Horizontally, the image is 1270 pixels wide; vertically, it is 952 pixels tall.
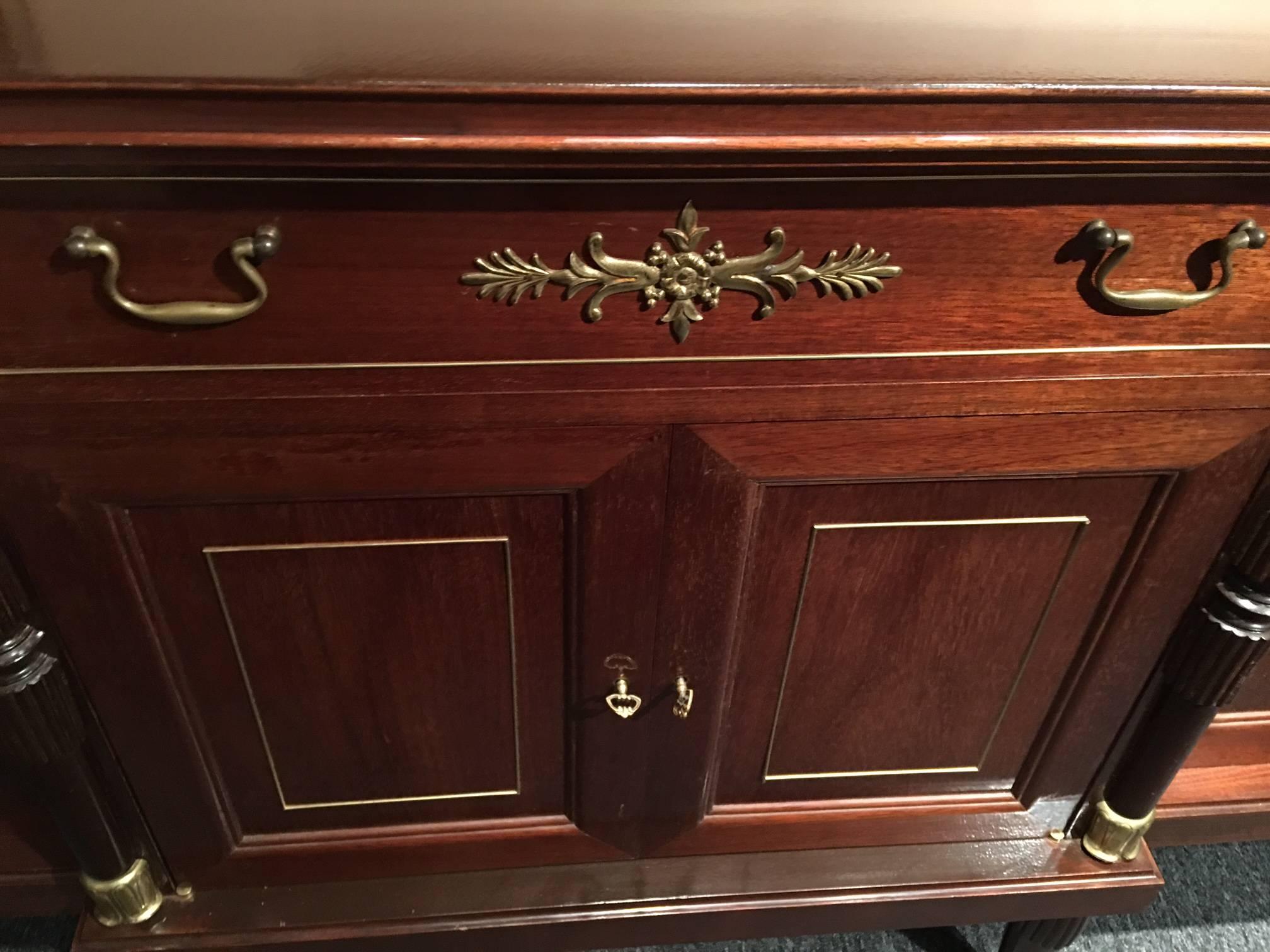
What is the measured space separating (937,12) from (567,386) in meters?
0.30

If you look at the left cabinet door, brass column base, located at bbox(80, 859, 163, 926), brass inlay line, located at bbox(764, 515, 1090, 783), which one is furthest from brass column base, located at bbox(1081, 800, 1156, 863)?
brass column base, located at bbox(80, 859, 163, 926)

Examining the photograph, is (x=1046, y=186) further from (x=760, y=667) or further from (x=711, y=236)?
(x=760, y=667)

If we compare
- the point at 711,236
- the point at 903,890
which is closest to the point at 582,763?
the point at 903,890

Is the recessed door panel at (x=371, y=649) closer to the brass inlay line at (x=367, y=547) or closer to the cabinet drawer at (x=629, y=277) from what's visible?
the brass inlay line at (x=367, y=547)

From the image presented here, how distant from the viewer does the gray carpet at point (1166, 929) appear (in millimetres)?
951

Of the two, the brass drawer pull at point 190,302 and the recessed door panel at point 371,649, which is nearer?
the brass drawer pull at point 190,302

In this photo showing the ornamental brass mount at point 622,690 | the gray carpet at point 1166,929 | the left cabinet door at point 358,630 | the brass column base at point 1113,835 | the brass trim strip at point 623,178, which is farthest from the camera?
the gray carpet at point 1166,929

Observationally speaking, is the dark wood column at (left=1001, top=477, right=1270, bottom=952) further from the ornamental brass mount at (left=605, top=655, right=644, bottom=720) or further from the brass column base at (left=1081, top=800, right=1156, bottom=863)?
the ornamental brass mount at (left=605, top=655, right=644, bottom=720)

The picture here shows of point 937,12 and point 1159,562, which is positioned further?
point 1159,562

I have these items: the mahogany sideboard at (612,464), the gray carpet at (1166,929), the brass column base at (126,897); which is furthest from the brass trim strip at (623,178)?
the gray carpet at (1166,929)

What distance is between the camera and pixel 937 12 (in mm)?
550

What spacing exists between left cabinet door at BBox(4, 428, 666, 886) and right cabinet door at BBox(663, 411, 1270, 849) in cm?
7

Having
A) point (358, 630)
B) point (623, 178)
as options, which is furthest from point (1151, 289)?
point (358, 630)

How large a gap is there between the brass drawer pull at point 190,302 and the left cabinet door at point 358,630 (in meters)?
0.08
